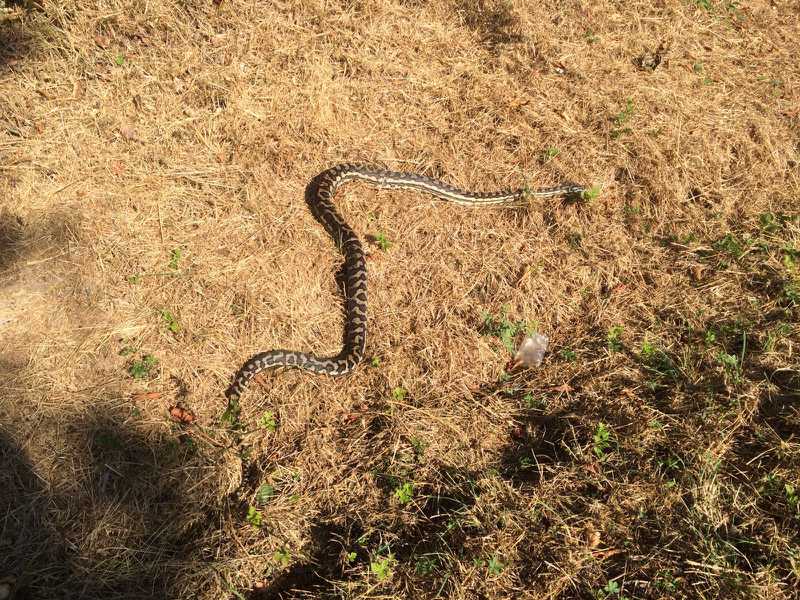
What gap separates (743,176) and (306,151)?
6608 mm

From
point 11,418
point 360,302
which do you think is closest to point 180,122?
point 360,302

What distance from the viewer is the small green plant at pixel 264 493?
485cm

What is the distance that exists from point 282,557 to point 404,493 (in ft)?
3.95

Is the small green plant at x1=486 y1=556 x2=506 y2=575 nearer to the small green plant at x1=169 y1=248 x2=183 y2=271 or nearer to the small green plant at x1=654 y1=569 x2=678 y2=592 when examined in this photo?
the small green plant at x1=654 y1=569 x2=678 y2=592

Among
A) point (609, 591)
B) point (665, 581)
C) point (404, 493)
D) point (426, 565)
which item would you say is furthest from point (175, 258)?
point (665, 581)

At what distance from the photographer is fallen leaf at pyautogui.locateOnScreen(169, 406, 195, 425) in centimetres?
521

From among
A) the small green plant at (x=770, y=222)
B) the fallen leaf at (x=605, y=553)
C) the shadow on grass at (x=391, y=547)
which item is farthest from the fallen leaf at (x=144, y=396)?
the small green plant at (x=770, y=222)

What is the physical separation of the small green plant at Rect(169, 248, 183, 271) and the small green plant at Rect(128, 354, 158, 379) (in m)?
1.11

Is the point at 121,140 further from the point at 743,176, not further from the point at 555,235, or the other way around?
the point at 743,176

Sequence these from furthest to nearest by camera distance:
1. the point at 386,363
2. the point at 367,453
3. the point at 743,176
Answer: the point at 743,176 → the point at 386,363 → the point at 367,453

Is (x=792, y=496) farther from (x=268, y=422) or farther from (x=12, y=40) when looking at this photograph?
(x=12, y=40)

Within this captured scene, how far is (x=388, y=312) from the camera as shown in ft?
21.1

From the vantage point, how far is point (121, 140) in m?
6.50

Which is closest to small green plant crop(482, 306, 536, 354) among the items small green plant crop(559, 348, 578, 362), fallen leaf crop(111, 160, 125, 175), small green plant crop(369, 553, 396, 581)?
small green plant crop(559, 348, 578, 362)
